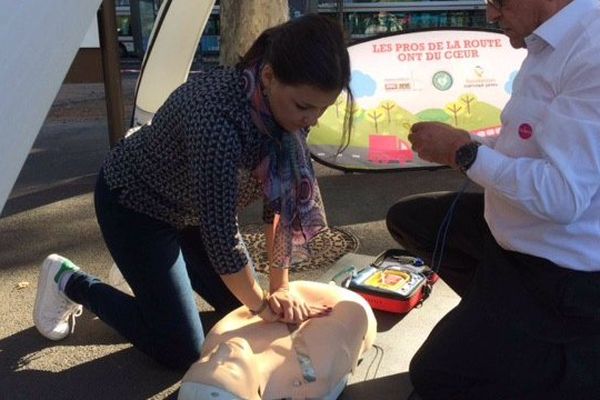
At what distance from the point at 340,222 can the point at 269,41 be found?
92.8 inches

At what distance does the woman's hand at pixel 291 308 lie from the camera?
7.09ft

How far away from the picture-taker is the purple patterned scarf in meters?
1.85

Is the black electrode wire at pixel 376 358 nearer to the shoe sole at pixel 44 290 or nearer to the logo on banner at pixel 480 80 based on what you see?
the shoe sole at pixel 44 290

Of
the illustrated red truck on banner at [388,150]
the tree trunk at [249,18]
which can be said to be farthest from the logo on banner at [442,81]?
the tree trunk at [249,18]

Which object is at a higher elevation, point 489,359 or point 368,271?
point 489,359

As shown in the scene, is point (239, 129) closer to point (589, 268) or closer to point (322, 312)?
point (322, 312)

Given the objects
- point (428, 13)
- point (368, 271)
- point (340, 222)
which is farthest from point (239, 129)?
point (428, 13)

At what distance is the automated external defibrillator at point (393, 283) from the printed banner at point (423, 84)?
1.68 m

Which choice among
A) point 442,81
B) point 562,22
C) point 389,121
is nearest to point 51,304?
point 562,22

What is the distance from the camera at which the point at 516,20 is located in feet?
6.13

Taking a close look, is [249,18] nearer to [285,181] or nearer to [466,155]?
[285,181]

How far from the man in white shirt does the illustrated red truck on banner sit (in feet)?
8.04

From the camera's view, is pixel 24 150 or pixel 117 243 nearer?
pixel 24 150

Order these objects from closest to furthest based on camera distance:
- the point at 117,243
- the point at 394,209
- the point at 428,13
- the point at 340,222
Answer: the point at 117,243, the point at 394,209, the point at 340,222, the point at 428,13
